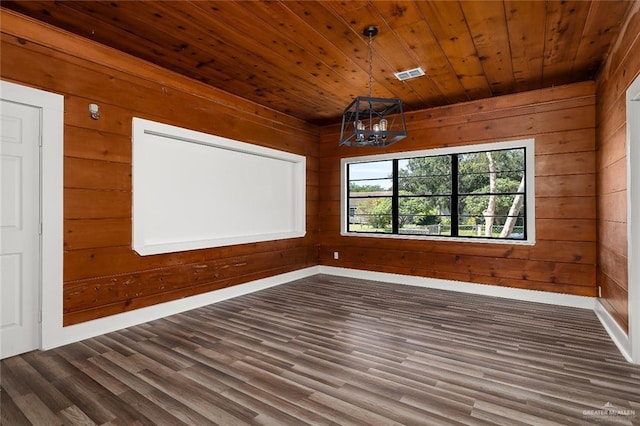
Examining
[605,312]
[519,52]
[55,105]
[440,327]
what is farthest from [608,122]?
[55,105]

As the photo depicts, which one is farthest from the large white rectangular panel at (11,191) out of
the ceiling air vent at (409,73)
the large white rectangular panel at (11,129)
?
the ceiling air vent at (409,73)

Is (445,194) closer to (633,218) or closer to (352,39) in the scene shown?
(633,218)

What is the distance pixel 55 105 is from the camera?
3.00 m

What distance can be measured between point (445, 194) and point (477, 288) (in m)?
1.47

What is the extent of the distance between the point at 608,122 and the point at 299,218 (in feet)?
14.1

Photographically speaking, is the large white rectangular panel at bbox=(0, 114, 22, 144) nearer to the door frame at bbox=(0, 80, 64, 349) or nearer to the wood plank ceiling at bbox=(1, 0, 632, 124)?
the door frame at bbox=(0, 80, 64, 349)

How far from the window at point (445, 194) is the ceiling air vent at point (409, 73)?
159cm

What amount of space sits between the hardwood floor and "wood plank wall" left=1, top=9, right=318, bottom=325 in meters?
0.47

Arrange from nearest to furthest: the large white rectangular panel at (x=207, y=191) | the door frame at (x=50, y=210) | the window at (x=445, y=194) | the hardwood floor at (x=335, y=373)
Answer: the hardwood floor at (x=335, y=373), the door frame at (x=50, y=210), the large white rectangular panel at (x=207, y=191), the window at (x=445, y=194)

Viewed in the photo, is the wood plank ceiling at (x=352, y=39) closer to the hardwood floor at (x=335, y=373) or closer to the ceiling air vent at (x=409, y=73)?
the ceiling air vent at (x=409, y=73)

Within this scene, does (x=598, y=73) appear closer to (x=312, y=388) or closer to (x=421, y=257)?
(x=421, y=257)

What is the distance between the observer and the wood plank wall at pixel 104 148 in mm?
2980

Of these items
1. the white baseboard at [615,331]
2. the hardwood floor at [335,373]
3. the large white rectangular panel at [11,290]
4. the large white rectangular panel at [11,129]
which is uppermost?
the large white rectangular panel at [11,129]

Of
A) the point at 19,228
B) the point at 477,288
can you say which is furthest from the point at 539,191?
the point at 19,228
